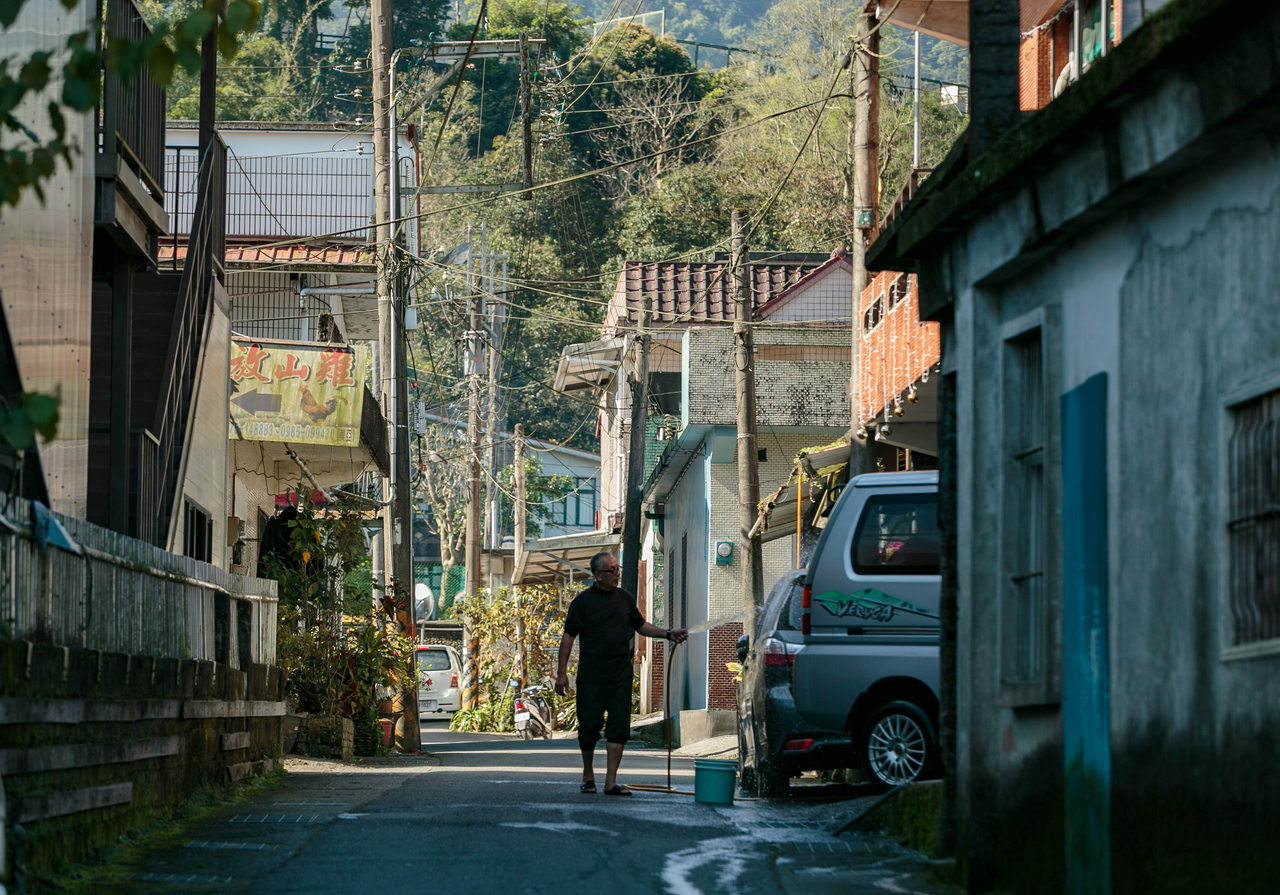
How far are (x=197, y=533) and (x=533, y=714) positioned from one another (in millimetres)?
16567

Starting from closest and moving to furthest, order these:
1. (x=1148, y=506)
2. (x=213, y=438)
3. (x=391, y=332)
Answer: (x=1148, y=506) < (x=213, y=438) < (x=391, y=332)

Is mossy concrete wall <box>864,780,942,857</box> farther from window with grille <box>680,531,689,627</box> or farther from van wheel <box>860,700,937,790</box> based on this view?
window with grille <box>680,531,689,627</box>

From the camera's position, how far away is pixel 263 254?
25203 mm

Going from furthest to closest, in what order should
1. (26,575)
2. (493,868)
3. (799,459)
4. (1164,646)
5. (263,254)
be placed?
(263,254)
(799,459)
(493,868)
(26,575)
(1164,646)

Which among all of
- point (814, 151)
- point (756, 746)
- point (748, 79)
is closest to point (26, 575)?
point (756, 746)

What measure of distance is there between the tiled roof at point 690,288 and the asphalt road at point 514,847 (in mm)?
17847

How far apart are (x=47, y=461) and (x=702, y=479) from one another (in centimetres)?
1707

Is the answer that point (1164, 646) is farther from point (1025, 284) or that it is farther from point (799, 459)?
point (799, 459)

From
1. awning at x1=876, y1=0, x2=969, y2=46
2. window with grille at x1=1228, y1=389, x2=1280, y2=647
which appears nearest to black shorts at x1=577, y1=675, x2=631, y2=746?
awning at x1=876, y1=0, x2=969, y2=46

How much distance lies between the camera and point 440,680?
4041 centimetres

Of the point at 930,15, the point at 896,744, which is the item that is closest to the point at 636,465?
the point at 930,15

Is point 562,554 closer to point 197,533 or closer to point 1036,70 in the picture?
point 197,533

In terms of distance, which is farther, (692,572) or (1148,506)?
(692,572)

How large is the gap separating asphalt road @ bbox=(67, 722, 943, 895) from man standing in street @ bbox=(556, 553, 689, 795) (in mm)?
513
